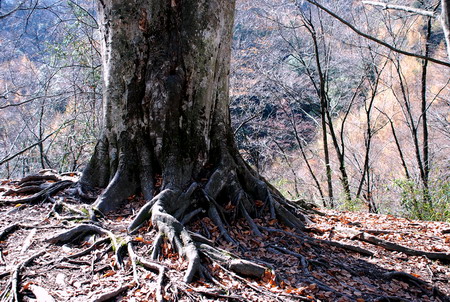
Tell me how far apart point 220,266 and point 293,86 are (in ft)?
38.5

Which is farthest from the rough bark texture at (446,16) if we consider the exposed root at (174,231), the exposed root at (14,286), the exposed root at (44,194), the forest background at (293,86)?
the forest background at (293,86)

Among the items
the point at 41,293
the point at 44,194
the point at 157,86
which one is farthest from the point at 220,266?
the point at 44,194

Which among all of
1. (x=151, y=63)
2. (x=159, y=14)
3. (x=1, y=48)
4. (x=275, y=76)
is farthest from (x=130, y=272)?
(x=275, y=76)

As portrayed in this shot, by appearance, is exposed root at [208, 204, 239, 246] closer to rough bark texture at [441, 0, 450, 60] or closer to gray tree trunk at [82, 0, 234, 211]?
gray tree trunk at [82, 0, 234, 211]

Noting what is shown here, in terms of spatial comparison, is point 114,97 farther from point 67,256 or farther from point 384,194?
point 384,194

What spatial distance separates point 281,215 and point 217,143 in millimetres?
1396

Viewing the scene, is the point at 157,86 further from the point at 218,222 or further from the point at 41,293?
the point at 41,293

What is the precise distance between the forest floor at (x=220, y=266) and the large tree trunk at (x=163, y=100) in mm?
353

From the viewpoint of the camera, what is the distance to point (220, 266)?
9.46ft

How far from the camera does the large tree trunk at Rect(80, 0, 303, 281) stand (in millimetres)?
4152

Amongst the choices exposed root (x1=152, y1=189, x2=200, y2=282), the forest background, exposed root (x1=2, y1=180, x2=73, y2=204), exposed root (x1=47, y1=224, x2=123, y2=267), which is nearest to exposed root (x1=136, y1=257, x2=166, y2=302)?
exposed root (x1=152, y1=189, x2=200, y2=282)

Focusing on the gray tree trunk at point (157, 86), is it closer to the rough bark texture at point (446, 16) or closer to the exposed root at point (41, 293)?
the exposed root at point (41, 293)

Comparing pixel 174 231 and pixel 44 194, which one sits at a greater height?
pixel 44 194

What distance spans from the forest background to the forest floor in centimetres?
305
